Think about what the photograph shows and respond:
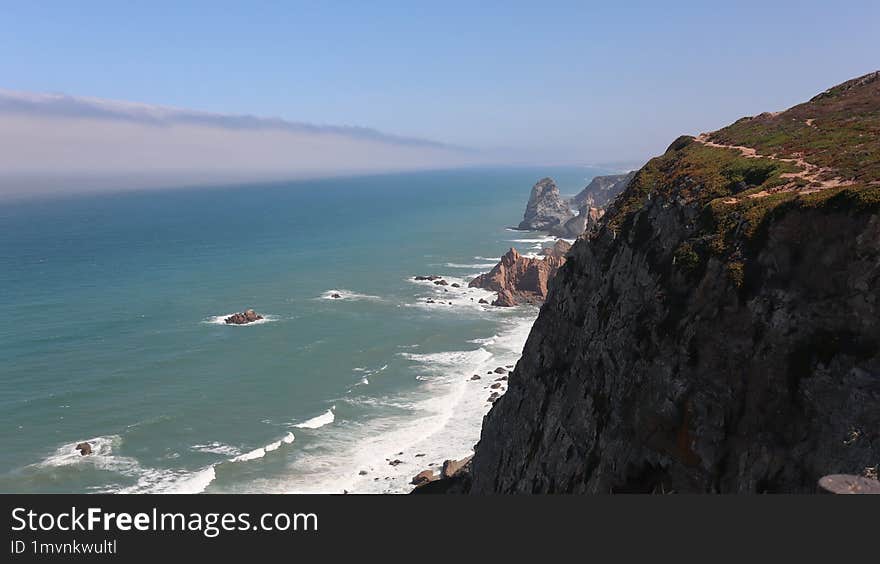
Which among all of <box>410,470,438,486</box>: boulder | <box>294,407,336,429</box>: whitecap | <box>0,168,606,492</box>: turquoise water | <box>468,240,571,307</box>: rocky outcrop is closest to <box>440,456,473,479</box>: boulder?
<box>410,470,438,486</box>: boulder

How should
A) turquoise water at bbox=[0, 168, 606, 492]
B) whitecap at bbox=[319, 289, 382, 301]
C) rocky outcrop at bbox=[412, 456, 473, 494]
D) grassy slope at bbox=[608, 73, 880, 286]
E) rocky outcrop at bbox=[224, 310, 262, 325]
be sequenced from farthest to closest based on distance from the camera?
whitecap at bbox=[319, 289, 382, 301]
rocky outcrop at bbox=[224, 310, 262, 325]
turquoise water at bbox=[0, 168, 606, 492]
rocky outcrop at bbox=[412, 456, 473, 494]
grassy slope at bbox=[608, 73, 880, 286]

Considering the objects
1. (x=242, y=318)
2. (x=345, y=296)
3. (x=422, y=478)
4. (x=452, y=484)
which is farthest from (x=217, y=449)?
(x=345, y=296)

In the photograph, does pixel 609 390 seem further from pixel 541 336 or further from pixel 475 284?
pixel 475 284

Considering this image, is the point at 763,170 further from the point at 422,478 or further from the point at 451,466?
the point at 422,478

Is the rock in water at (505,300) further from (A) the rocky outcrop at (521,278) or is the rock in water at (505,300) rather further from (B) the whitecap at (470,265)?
(B) the whitecap at (470,265)

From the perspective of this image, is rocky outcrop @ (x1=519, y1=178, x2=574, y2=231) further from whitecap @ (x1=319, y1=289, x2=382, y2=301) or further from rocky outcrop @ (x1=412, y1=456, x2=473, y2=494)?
rocky outcrop @ (x1=412, y1=456, x2=473, y2=494)

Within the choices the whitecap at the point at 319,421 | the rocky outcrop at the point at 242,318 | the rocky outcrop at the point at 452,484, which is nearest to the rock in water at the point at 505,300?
the rocky outcrop at the point at 242,318
